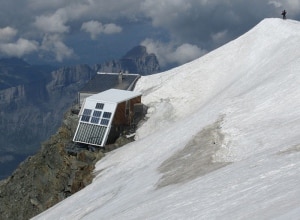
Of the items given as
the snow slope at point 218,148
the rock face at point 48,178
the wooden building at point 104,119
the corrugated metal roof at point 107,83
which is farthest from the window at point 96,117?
the corrugated metal roof at point 107,83

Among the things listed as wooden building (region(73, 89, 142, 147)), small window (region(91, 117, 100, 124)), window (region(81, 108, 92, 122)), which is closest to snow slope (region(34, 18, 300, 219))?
wooden building (region(73, 89, 142, 147))

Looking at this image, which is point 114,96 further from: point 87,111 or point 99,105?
point 87,111

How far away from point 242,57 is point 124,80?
19.5 metres

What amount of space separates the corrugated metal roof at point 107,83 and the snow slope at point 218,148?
3.43 metres

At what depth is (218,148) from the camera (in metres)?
34.3

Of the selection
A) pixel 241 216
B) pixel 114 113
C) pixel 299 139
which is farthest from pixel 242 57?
pixel 241 216

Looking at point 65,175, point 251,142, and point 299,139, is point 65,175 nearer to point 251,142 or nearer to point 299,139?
point 251,142

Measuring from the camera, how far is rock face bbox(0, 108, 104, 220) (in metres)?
50.4

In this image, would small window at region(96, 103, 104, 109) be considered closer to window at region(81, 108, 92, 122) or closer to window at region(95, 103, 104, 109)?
window at region(95, 103, 104, 109)

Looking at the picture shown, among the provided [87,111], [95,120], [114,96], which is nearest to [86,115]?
[87,111]

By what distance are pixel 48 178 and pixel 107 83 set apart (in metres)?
19.4

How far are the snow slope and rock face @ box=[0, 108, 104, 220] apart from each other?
12.1ft

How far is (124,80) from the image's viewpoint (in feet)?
235

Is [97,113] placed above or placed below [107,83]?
below
